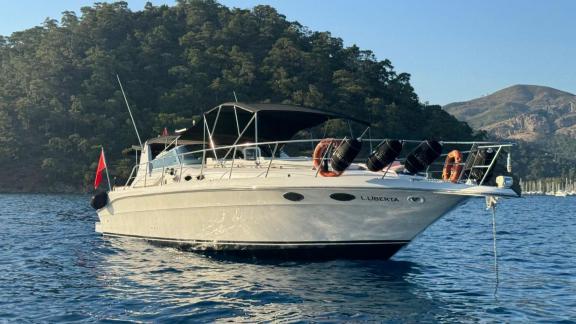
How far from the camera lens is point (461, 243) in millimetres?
17625

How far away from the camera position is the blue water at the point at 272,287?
25.9ft

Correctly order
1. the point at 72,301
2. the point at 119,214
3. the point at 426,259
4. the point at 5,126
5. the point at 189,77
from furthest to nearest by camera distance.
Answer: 1. the point at 189,77
2. the point at 5,126
3. the point at 119,214
4. the point at 426,259
5. the point at 72,301

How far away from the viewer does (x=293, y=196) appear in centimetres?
1066

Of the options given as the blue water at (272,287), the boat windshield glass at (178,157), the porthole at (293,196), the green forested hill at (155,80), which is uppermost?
the green forested hill at (155,80)

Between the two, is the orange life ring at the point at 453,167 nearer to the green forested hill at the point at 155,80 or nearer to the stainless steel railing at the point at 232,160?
the stainless steel railing at the point at 232,160

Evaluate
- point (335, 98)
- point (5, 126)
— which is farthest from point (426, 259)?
point (335, 98)

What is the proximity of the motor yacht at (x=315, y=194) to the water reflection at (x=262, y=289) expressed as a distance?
0.48 metres

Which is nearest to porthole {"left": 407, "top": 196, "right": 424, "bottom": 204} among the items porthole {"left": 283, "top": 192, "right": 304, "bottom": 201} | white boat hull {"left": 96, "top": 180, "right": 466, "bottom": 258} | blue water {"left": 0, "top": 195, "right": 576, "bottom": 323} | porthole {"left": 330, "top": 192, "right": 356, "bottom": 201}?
white boat hull {"left": 96, "top": 180, "right": 466, "bottom": 258}

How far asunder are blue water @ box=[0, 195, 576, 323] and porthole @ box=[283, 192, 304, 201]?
1366 millimetres

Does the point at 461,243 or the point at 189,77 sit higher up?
the point at 189,77

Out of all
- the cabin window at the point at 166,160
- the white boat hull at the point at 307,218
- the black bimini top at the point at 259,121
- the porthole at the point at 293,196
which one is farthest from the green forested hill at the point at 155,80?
the porthole at the point at 293,196

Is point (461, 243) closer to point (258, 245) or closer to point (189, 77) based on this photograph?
point (258, 245)

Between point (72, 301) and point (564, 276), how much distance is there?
9.51 meters

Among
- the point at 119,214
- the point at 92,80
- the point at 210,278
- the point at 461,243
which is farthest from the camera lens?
the point at 92,80
